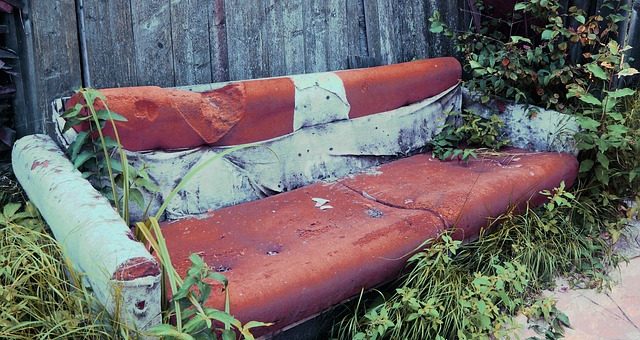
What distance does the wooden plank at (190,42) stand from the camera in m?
2.61

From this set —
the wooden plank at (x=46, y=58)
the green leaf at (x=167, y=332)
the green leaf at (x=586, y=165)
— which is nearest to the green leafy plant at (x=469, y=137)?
the green leaf at (x=586, y=165)

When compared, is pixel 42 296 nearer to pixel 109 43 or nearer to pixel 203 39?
pixel 109 43

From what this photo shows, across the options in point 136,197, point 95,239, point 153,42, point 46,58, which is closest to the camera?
Result: point 95,239

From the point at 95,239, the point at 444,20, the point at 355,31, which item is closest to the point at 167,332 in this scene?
the point at 95,239

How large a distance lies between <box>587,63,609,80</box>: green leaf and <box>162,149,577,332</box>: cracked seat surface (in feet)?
1.37

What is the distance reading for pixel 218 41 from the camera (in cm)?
274

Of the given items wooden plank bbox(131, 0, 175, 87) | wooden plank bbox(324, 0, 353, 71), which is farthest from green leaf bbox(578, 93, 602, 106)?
wooden plank bbox(131, 0, 175, 87)

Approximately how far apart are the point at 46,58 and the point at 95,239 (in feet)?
3.25

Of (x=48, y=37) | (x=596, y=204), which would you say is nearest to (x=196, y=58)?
(x=48, y=37)

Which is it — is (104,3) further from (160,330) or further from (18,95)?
(160,330)

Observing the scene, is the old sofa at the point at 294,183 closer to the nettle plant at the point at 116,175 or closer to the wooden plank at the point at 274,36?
the nettle plant at the point at 116,175

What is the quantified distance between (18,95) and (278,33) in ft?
3.87

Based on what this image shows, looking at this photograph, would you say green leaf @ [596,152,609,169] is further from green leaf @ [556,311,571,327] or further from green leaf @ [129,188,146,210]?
green leaf @ [129,188,146,210]

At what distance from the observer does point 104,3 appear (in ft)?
7.85
